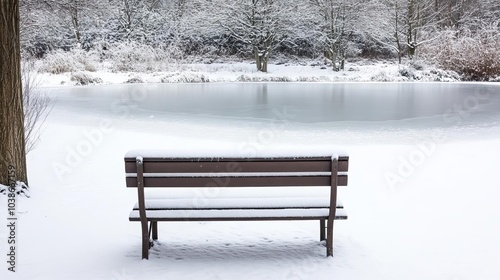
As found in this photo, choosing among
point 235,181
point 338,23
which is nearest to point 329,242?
point 235,181

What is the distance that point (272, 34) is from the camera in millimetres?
36219

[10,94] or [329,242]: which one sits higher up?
[10,94]

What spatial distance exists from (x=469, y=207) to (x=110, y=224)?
11.7 ft

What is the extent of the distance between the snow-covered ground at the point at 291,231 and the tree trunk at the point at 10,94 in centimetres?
42

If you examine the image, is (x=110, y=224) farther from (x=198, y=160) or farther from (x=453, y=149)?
(x=453, y=149)

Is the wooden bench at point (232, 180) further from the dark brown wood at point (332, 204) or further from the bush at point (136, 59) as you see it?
the bush at point (136, 59)

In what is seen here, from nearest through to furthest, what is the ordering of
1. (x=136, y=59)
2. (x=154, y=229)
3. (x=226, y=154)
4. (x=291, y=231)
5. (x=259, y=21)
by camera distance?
(x=226, y=154) < (x=154, y=229) < (x=291, y=231) < (x=136, y=59) < (x=259, y=21)

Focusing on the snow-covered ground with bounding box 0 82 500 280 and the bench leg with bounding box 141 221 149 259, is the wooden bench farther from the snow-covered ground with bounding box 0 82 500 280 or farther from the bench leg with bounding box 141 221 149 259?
the snow-covered ground with bounding box 0 82 500 280

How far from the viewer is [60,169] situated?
22.2 feet

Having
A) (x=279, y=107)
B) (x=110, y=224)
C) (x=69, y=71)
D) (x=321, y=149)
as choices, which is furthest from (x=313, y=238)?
(x=69, y=71)

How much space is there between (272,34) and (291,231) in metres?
33.0

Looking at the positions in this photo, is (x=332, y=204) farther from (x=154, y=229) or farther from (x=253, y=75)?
(x=253, y=75)

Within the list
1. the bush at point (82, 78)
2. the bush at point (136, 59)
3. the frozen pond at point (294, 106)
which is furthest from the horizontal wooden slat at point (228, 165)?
the bush at point (136, 59)

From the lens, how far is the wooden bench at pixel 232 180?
10.9 ft
